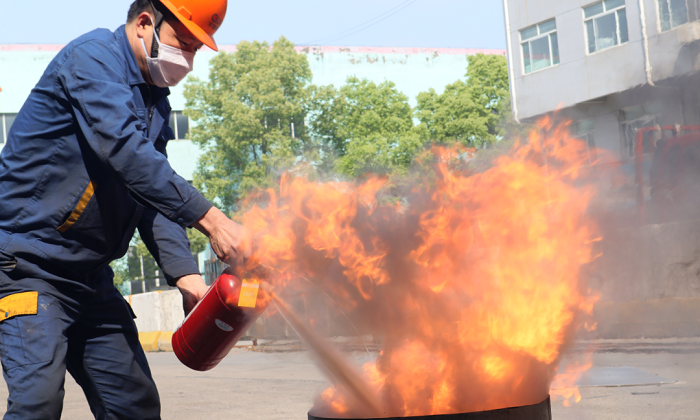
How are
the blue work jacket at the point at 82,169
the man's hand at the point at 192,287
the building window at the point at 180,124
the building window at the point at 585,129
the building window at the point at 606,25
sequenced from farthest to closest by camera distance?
1. the building window at the point at 180,124
2. the building window at the point at 606,25
3. the building window at the point at 585,129
4. the man's hand at the point at 192,287
5. the blue work jacket at the point at 82,169

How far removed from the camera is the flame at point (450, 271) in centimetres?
265

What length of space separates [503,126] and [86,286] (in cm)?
2742

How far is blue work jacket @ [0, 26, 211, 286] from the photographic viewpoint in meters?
2.21

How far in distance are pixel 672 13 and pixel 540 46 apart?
6740mm

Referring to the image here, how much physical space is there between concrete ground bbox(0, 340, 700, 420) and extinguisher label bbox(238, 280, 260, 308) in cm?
68

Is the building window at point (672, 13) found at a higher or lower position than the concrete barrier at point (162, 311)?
higher

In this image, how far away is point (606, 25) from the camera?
20.4 m

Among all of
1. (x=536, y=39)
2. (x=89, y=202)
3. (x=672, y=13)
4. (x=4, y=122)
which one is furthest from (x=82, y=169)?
(x=4, y=122)

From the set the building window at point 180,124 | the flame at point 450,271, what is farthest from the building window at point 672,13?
the building window at point 180,124

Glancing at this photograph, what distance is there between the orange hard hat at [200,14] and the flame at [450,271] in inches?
36.2

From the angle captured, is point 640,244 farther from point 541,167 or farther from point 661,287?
point 541,167

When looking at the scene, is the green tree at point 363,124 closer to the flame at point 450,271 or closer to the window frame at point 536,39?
the window frame at point 536,39

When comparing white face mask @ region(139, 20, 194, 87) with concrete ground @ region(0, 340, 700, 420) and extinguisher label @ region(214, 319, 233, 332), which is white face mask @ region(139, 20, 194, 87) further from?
concrete ground @ region(0, 340, 700, 420)

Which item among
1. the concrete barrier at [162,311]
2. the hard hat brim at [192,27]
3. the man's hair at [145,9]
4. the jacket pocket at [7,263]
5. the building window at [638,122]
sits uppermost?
the building window at [638,122]
